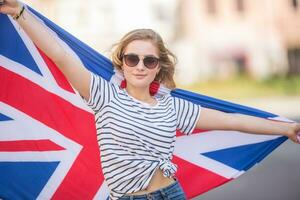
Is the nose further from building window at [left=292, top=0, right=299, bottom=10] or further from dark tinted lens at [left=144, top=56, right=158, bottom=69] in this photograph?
building window at [left=292, top=0, right=299, bottom=10]

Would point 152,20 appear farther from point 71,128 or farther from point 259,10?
point 71,128

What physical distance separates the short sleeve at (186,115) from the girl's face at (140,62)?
0.28 m

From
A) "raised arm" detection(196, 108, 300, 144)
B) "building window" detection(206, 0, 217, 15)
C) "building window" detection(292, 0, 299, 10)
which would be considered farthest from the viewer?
"building window" detection(292, 0, 299, 10)

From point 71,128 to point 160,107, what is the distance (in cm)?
94

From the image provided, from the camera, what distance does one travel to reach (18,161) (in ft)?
14.8

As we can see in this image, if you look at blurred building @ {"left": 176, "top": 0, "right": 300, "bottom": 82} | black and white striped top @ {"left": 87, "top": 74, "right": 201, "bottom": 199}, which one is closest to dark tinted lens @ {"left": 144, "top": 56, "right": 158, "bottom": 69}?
black and white striped top @ {"left": 87, "top": 74, "right": 201, "bottom": 199}

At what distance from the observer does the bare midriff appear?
3678mm

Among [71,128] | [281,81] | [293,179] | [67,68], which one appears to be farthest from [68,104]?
[281,81]

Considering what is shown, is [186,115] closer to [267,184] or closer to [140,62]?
[140,62]

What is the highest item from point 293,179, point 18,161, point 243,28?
point 243,28

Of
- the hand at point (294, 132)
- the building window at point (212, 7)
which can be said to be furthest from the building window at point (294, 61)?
the hand at point (294, 132)

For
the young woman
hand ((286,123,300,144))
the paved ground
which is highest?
the paved ground

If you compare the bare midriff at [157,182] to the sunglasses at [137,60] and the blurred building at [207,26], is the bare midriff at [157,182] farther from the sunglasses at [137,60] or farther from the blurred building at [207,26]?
the blurred building at [207,26]

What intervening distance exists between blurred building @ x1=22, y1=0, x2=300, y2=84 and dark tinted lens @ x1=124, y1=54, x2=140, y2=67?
123ft
